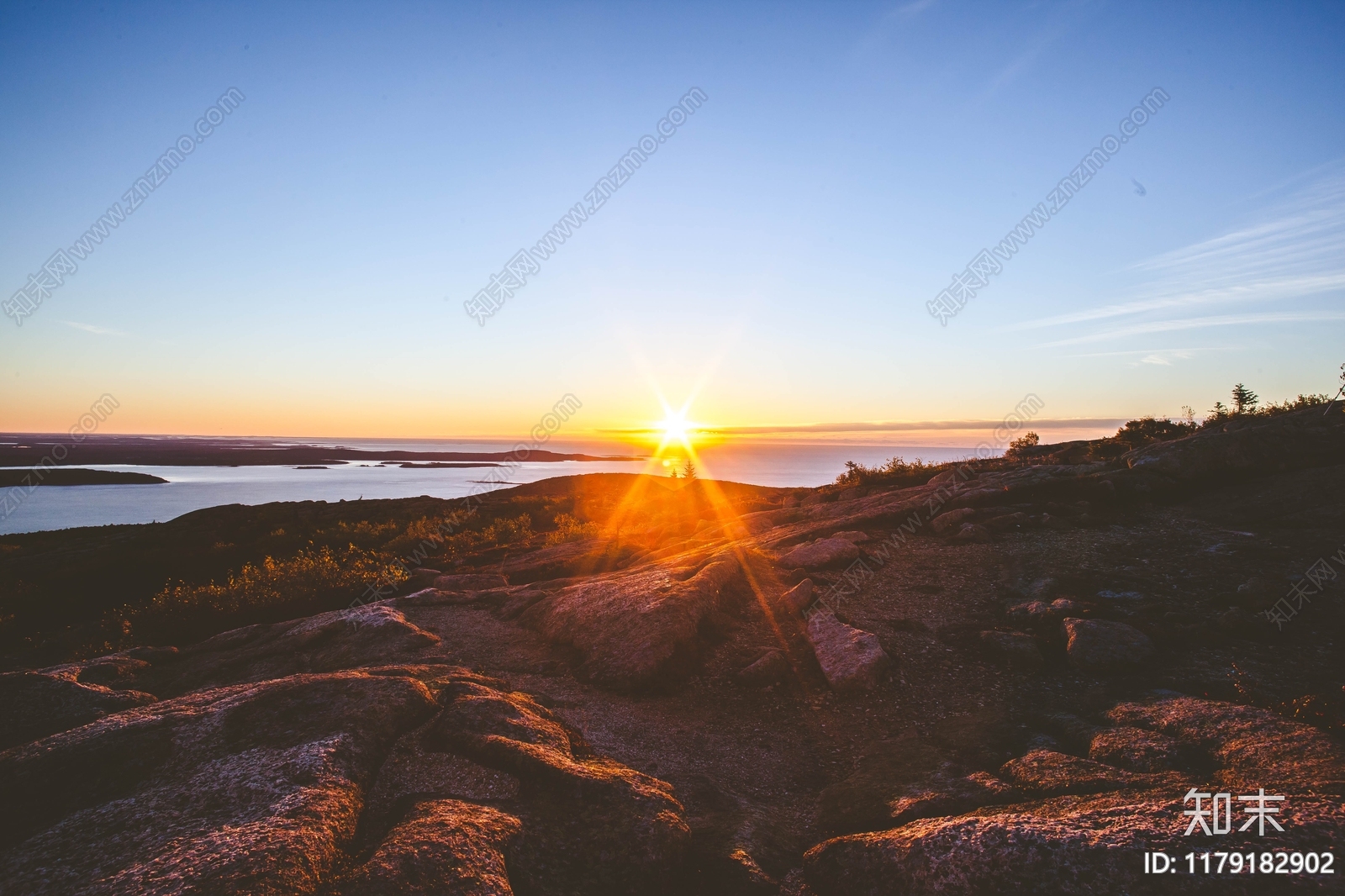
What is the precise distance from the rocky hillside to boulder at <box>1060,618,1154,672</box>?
4 centimetres

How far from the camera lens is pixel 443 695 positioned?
5516mm

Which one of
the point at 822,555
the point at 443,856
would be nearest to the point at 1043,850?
the point at 443,856

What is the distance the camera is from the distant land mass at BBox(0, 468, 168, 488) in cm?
6212

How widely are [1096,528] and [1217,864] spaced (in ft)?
30.6

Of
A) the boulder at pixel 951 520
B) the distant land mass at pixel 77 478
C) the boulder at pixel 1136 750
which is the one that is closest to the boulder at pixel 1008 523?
the boulder at pixel 951 520

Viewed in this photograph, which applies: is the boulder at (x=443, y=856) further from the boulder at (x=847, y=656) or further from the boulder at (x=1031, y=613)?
the boulder at (x=1031, y=613)

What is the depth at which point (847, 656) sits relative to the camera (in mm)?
7066

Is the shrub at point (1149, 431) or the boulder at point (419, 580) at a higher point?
the shrub at point (1149, 431)

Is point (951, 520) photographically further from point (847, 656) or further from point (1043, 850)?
point (1043, 850)

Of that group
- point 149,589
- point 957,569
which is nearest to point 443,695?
point 957,569

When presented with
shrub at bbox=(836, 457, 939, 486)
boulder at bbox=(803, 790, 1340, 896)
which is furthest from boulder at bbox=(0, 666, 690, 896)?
shrub at bbox=(836, 457, 939, 486)

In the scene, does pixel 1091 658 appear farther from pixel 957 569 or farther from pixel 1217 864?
pixel 1217 864

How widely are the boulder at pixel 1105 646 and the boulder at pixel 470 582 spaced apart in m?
9.93

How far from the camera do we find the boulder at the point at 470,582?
12.1 m
